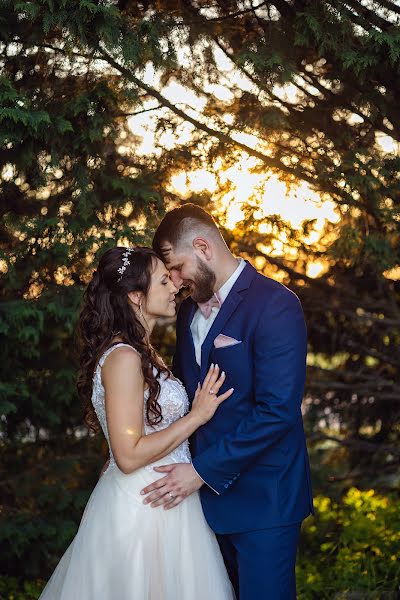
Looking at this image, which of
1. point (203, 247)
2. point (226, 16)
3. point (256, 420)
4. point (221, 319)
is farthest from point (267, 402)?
point (226, 16)

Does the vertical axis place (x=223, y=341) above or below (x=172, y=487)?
above

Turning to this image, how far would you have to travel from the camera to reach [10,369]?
570 cm

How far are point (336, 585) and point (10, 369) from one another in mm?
2654

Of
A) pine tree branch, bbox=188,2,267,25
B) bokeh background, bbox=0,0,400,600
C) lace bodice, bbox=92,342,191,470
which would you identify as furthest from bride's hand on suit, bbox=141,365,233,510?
pine tree branch, bbox=188,2,267,25

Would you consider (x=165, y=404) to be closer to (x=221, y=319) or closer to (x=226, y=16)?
(x=221, y=319)

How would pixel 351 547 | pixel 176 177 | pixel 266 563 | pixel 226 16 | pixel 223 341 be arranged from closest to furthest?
pixel 266 563
pixel 223 341
pixel 226 16
pixel 176 177
pixel 351 547

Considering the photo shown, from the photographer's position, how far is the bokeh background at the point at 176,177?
403 centimetres

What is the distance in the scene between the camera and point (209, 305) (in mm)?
3691

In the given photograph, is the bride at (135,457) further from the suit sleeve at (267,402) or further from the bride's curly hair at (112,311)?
the suit sleeve at (267,402)

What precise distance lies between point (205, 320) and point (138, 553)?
1.04 metres

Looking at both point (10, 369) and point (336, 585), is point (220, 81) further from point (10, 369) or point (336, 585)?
point (336, 585)

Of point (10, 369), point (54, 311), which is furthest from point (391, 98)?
point (10, 369)

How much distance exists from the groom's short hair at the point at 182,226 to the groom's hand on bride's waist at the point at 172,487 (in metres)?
0.97

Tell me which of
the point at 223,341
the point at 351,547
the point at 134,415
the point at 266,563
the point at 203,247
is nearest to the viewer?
the point at 134,415
